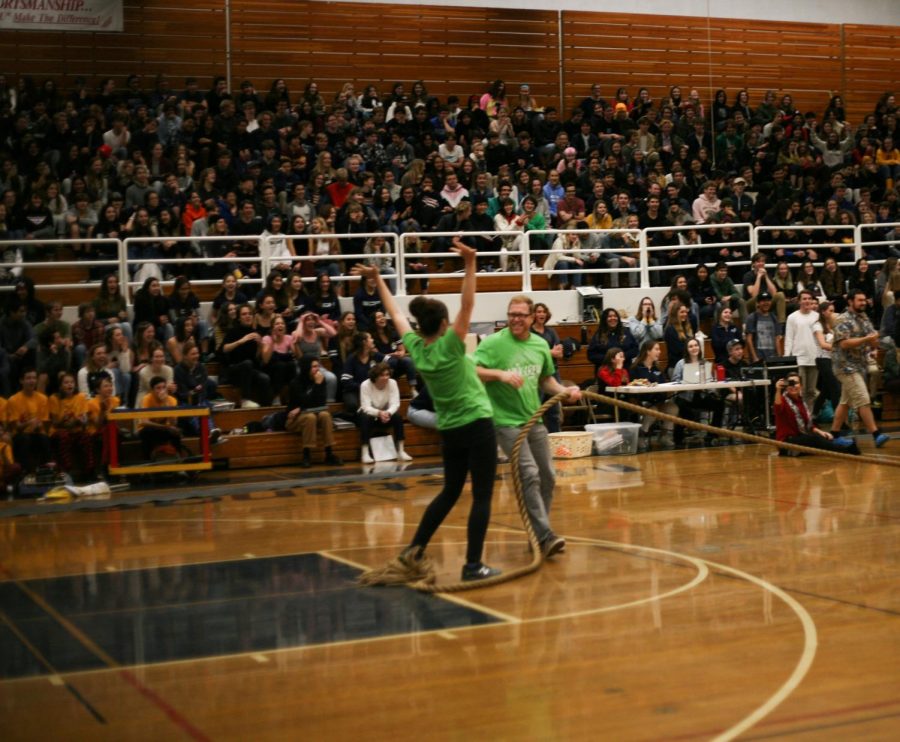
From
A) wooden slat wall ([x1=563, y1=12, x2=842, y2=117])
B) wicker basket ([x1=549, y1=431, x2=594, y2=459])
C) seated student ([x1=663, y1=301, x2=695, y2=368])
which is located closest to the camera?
wicker basket ([x1=549, y1=431, x2=594, y2=459])

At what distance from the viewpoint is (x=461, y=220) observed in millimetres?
18547

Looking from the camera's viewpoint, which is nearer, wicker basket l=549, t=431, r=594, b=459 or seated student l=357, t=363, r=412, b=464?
wicker basket l=549, t=431, r=594, b=459

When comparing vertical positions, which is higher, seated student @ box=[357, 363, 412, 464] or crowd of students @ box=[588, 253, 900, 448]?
crowd of students @ box=[588, 253, 900, 448]

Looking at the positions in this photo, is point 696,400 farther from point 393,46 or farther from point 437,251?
point 393,46

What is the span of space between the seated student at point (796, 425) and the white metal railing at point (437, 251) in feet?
13.8

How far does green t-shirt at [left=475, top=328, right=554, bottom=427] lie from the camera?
8.58m

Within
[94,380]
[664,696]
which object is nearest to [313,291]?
[94,380]

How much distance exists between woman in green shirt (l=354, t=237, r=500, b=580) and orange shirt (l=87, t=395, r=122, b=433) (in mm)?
7172

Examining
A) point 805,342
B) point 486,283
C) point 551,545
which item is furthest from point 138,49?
point 551,545

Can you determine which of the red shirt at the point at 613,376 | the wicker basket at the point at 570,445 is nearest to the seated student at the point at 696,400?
the red shirt at the point at 613,376

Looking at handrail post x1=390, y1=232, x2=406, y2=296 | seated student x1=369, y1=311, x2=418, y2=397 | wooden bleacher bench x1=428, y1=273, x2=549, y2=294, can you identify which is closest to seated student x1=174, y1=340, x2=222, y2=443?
seated student x1=369, y1=311, x2=418, y2=397

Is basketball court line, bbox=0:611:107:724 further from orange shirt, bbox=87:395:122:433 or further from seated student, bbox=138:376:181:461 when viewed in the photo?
seated student, bbox=138:376:181:461

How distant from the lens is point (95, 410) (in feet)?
46.1

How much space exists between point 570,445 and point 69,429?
565cm
